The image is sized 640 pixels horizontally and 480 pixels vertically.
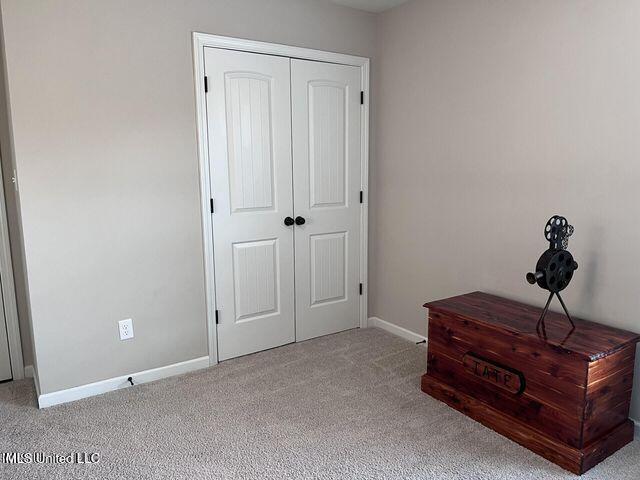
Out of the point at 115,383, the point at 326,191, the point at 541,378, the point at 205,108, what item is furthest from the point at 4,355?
the point at 541,378

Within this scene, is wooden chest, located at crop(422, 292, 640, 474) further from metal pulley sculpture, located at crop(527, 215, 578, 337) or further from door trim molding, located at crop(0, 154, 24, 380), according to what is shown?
door trim molding, located at crop(0, 154, 24, 380)

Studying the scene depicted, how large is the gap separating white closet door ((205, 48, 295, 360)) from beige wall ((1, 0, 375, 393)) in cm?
15

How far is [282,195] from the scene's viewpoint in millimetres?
3254

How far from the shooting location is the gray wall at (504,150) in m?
2.21

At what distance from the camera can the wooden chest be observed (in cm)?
200

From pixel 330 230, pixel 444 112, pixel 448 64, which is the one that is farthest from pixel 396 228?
pixel 448 64

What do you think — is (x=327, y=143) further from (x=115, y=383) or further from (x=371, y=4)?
(x=115, y=383)

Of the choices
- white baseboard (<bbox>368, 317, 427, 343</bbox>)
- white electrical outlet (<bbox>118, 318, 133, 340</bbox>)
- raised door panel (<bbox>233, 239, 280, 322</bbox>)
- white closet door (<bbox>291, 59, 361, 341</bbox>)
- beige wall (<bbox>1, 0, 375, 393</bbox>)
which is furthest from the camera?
white baseboard (<bbox>368, 317, 427, 343</bbox>)

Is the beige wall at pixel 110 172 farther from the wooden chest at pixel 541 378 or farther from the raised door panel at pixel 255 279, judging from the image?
the wooden chest at pixel 541 378

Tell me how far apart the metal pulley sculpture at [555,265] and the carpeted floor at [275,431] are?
0.68 meters

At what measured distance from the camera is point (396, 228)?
11.6ft

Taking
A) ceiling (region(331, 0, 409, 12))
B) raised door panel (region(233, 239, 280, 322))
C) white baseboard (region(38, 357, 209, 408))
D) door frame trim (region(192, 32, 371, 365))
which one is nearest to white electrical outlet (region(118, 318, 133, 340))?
white baseboard (region(38, 357, 209, 408))

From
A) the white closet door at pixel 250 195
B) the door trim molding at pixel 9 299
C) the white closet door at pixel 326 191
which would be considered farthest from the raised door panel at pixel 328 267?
the door trim molding at pixel 9 299

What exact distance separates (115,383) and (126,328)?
1.09 feet
